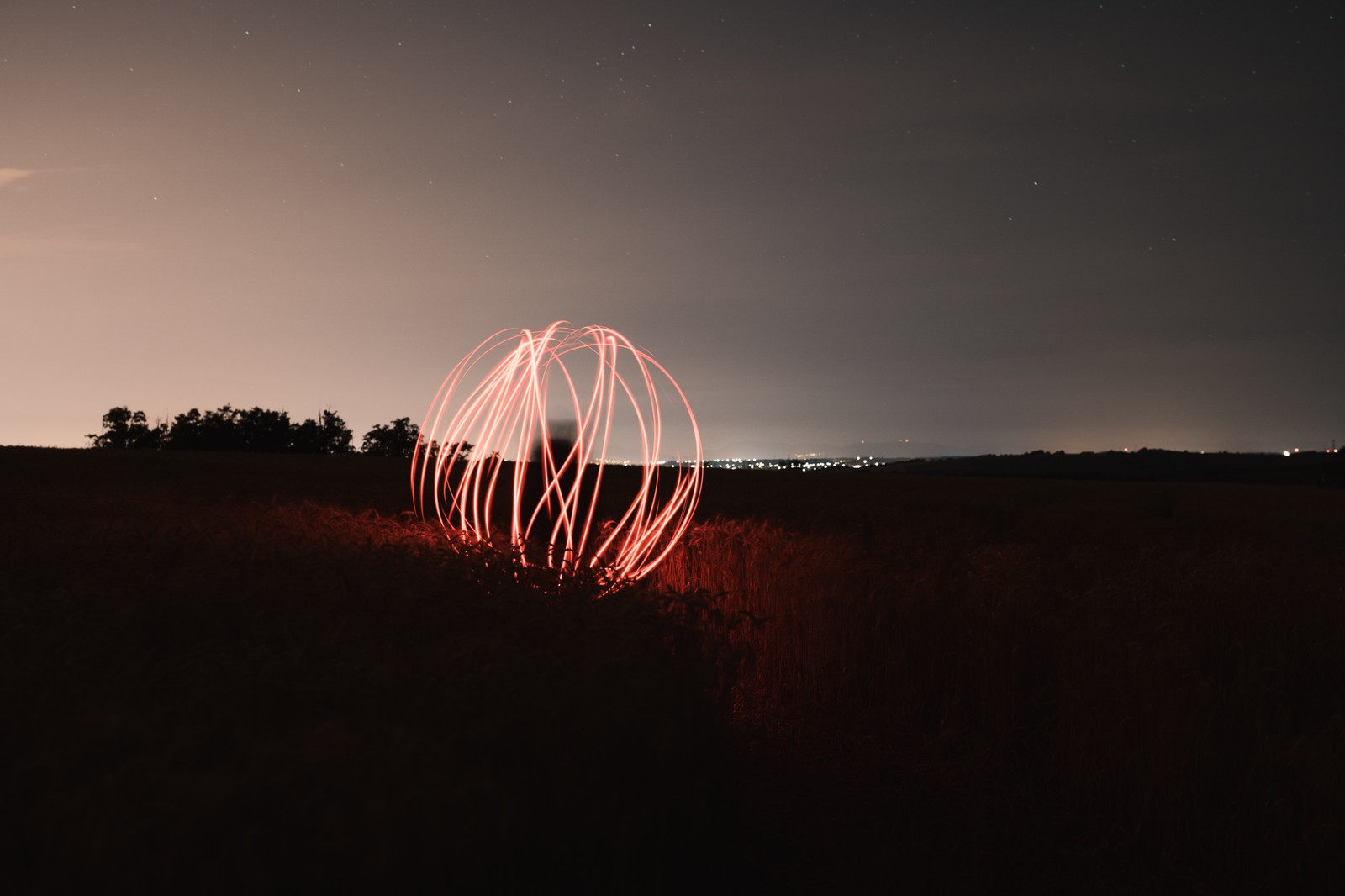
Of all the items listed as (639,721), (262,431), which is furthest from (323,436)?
(639,721)

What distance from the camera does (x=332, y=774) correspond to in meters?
2.26

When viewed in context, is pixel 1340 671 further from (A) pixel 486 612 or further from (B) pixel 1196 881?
(A) pixel 486 612

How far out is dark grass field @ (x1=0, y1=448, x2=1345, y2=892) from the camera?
2.21 metres

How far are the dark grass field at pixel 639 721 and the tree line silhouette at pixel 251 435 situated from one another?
58542mm

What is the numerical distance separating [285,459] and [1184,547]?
3156 cm

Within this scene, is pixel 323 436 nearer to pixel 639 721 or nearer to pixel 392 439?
pixel 392 439

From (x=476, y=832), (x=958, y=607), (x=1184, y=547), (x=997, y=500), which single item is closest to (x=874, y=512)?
(x=1184, y=547)

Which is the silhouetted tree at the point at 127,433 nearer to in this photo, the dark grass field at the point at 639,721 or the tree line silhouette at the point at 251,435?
the tree line silhouette at the point at 251,435

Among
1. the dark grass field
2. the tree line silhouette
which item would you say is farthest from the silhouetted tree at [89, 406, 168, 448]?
the dark grass field

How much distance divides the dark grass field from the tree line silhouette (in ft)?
192

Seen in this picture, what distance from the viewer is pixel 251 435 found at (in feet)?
209

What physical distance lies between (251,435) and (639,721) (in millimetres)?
68396

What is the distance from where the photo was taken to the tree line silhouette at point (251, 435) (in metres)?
63.6

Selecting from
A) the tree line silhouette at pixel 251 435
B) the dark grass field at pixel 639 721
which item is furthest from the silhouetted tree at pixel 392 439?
the dark grass field at pixel 639 721
